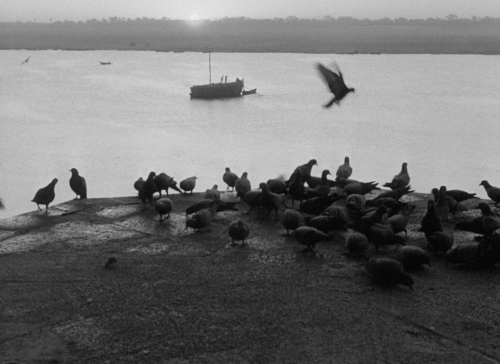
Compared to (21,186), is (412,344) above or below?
above

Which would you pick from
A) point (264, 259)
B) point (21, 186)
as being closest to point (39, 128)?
point (21, 186)

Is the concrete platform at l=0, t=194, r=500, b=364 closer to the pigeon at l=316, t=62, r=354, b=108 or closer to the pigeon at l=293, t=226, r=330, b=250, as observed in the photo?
the pigeon at l=293, t=226, r=330, b=250

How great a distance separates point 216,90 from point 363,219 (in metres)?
21.4

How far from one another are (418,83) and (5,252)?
77.6 feet

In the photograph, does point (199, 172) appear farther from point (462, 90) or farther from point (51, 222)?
point (462, 90)

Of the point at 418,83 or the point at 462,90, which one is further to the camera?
the point at 418,83

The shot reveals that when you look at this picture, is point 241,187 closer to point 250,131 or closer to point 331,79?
point 331,79

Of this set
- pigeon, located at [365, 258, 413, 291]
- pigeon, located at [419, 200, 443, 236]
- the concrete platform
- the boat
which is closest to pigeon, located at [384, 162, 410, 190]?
the concrete platform

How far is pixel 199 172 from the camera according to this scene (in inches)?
540

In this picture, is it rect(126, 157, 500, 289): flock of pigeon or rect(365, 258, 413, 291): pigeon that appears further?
rect(126, 157, 500, 289): flock of pigeon

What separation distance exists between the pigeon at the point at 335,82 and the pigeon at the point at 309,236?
1.40m

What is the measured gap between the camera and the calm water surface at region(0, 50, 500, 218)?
543 inches

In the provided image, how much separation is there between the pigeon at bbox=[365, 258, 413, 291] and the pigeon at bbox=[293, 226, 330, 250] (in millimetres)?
875

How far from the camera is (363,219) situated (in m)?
6.13
